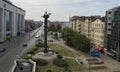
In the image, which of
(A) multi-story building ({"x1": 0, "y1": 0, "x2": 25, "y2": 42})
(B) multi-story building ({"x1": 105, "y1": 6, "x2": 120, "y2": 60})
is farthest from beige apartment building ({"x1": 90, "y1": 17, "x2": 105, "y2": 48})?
(A) multi-story building ({"x1": 0, "y1": 0, "x2": 25, "y2": 42})

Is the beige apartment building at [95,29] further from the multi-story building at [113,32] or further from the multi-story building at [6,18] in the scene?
the multi-story building at [6,18]

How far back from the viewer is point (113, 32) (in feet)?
304

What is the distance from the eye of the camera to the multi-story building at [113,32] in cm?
8756

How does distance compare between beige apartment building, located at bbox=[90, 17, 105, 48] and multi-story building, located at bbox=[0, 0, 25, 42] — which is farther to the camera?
multi-story building, located at bbox=[0, 0, 25, 42]

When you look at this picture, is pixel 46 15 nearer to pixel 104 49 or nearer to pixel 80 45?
pixel 80 45

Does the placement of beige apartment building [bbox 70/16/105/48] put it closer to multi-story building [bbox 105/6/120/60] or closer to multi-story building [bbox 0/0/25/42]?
multi-story building [bbox 105/6/120/60]

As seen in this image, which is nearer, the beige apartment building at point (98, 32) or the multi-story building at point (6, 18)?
the beige apartment building at point (98, 32)

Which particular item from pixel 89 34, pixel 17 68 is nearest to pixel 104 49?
pixel 89 34

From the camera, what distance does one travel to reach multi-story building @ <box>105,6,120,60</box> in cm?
8756

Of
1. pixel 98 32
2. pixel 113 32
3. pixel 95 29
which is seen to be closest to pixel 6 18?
pixel 95 29

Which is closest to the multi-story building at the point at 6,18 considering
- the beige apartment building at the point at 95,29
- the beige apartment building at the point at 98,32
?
the beige apartment building at the point at 95,29

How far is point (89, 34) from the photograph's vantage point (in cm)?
13275

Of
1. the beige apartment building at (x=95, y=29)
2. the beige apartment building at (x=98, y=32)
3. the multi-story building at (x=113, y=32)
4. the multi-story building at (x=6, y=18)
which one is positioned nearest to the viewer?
the multi-story building at (x=113, y=32)

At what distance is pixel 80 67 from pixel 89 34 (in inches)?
2416
